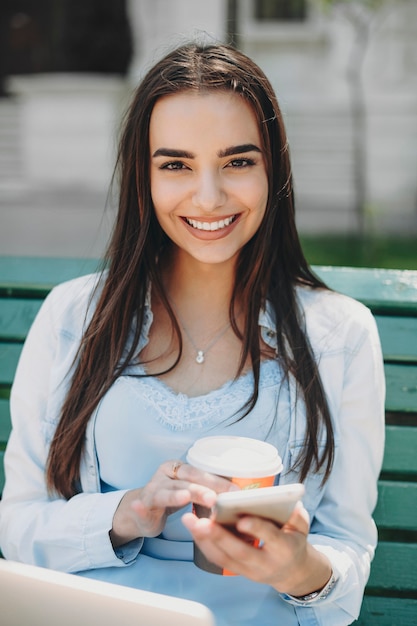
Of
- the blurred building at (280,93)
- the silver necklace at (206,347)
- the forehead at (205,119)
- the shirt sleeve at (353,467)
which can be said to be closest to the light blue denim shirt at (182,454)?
the shirt sleeve at (353,467)

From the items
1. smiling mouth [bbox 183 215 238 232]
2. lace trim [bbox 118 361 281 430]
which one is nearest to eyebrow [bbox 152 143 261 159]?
smiling mouth [bbox 183 215 238 232]

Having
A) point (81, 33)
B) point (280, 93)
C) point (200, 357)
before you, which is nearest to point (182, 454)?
point (200, 357)

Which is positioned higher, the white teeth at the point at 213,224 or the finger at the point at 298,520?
the white teeth at the point at 213,224

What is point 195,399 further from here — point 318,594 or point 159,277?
point 318,594

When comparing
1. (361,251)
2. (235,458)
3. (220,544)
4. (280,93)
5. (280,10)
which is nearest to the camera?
(220,544)

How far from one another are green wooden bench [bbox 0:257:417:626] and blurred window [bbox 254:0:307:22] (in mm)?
9347

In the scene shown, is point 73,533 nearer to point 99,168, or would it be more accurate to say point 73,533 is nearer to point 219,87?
point 219,87

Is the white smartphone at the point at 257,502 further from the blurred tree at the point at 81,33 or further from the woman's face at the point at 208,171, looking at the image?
the blurred tree at the point at 81,33

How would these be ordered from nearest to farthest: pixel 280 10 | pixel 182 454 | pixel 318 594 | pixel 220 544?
pixel 220 544 → pixel 318 594 → pixel 182 454 → pixel 280 10

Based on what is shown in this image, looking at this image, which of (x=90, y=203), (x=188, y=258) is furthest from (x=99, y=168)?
(x=188, y=258)

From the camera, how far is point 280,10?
10828 millimetres

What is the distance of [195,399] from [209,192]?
1.47 ft

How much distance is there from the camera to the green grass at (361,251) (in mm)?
6371

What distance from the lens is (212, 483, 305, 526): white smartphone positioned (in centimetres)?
115
